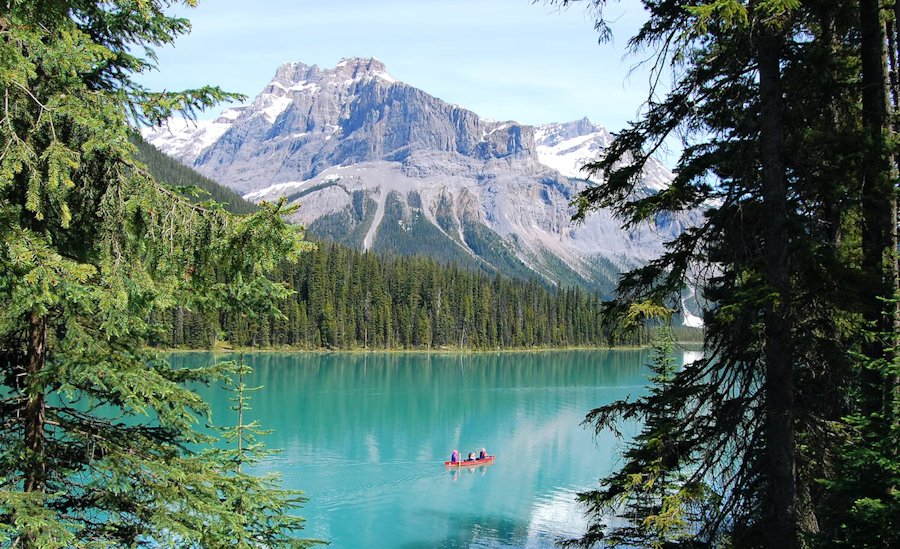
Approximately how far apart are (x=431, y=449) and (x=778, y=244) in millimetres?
37224

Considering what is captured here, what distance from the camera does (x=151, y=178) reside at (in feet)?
19.7

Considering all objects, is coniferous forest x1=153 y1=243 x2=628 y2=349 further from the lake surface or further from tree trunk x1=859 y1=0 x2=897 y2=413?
tree trunk x1=859 y1=0 x2=897 y2=413

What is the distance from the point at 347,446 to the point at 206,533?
36.9 metres

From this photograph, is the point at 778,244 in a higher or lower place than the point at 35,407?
higher

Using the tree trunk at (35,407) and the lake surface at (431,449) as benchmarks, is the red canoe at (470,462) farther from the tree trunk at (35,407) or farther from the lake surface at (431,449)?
the tree trunk at (35,407)

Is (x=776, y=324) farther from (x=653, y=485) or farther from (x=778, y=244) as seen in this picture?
(x=653, y=485)

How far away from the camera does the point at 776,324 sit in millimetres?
7059

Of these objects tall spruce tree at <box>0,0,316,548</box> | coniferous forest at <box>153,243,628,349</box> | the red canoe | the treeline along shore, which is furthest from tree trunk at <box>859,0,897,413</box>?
coniferous forest at <box>153,243,628,349</box>

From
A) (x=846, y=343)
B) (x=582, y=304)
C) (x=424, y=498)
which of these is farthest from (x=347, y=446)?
(x=582, y=304)

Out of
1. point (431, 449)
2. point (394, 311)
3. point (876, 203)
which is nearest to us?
point (876, 203)

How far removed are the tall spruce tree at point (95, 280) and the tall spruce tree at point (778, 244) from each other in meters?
4.36

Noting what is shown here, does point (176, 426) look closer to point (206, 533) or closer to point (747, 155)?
point (206, 533)

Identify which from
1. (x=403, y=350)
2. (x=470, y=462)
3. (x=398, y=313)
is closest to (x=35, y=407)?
(x=470, y=462)

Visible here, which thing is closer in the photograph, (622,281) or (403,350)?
(622,281)
